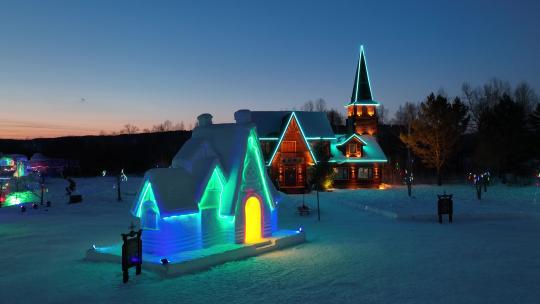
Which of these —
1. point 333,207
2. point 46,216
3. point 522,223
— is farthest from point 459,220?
point 46,216

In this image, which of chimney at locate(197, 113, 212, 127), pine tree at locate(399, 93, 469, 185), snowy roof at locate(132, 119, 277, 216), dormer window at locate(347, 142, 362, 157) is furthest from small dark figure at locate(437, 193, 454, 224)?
pine tree at locate(399, 93, 469, 185)

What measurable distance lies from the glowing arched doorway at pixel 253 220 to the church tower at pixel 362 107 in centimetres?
3124

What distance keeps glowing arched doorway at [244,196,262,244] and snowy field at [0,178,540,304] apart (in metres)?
1.27

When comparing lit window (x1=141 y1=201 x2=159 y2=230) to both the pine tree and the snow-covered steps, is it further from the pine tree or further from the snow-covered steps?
the pine tree

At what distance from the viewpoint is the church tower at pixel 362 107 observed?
45.9m

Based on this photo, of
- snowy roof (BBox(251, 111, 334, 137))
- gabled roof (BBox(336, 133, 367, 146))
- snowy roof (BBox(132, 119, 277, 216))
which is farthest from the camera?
gabled roof (BBox(336, 133, 367, 146))

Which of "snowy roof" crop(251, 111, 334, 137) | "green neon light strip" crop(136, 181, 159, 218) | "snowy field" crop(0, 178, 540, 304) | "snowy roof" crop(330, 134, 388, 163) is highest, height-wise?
"snowy roof" crop(251, 111, 334, 137)

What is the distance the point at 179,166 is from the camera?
15430 mm

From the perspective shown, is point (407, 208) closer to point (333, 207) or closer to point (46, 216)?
point (333, 207)

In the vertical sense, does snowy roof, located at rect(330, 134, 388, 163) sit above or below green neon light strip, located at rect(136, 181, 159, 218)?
above

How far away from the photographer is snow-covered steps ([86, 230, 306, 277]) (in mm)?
12320

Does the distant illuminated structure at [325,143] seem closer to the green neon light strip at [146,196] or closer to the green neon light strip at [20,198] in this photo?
the green neon light strip at [20,198]

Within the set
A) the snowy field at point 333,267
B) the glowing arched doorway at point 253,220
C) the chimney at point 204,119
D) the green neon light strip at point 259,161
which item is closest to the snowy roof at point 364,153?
the snowy field at point 333,267

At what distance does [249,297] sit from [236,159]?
21.1ft
